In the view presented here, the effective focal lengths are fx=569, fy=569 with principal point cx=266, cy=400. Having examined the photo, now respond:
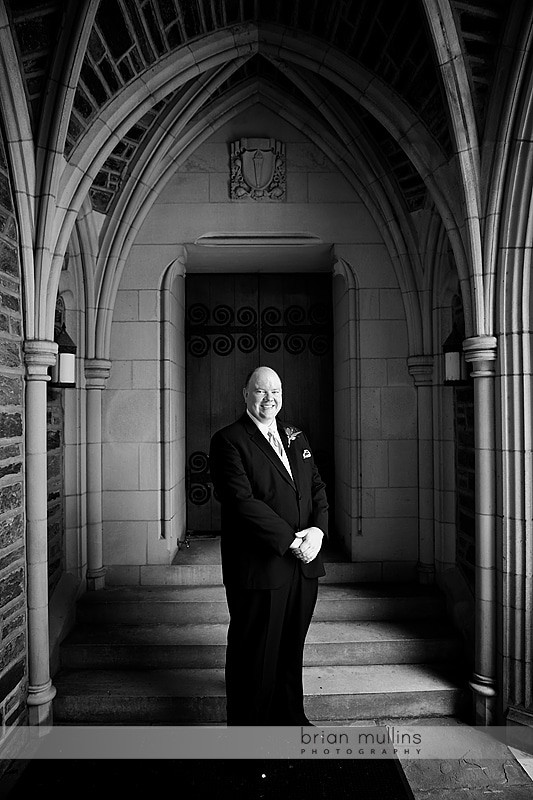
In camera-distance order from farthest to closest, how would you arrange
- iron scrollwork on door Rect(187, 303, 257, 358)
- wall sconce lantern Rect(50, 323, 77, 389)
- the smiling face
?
iron scrollwork on door Rect(187, 303, 257, 358)
wall sconce lantern Rect(50, 323, 77, 389)
the smiling face

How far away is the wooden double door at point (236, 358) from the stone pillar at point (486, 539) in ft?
5.45

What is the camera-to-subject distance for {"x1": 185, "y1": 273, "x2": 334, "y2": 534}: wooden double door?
4250 mm

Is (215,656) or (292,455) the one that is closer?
(292,455)

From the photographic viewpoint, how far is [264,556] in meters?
2.21

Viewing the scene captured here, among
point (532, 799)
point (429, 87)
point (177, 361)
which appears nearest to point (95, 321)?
point (177, 361)

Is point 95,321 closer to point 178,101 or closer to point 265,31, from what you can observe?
point 178,101

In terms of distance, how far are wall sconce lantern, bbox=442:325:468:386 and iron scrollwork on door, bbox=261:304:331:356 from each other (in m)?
1.30

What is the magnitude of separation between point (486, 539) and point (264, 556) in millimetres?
1141

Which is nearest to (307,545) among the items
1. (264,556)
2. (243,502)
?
(264,556)

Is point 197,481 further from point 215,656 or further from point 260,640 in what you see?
point 260,640

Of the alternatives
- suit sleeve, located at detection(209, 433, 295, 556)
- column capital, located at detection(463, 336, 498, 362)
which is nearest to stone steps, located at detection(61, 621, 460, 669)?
suit sleeve, located at detection(209, 433, 295, 556)

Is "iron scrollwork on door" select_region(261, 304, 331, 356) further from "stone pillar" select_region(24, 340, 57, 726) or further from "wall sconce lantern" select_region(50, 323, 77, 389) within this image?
"stone pillar" select_region(24, 340, 57, 726)

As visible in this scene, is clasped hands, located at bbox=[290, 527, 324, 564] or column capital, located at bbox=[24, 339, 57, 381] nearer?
clasped hands, located at bbox=[290, 527, 324, 564]

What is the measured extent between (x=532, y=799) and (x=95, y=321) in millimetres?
3148
